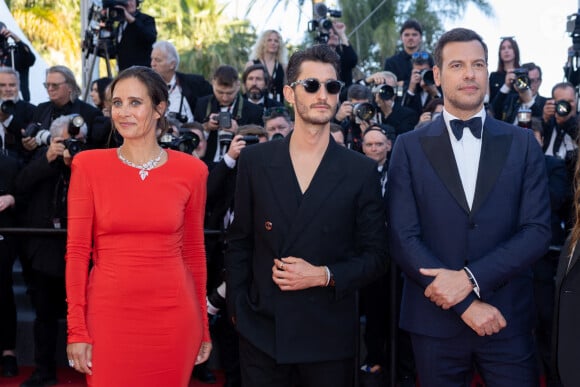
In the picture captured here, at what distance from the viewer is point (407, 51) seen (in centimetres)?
833

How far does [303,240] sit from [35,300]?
281 centimetres

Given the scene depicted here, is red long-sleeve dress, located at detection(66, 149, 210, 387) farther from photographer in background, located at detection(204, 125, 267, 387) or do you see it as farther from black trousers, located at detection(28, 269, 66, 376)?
black trousers, located at detection(28, 269, 66, 376)

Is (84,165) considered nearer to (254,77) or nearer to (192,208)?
(192,208)

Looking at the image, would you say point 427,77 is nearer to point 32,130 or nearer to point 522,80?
point 522,80

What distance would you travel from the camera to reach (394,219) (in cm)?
346

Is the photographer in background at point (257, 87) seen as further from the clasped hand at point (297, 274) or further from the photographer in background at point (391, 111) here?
the clasped hand at point (297, 274)

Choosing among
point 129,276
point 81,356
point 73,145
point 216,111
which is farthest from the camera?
point 216,111

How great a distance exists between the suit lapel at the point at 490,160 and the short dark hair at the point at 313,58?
0.71 m

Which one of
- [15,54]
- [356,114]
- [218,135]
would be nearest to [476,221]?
[218,135]

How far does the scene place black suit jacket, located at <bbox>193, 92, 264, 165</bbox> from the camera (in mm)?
6500

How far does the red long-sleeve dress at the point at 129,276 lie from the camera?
10.4 feet

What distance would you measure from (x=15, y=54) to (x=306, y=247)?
598 cm

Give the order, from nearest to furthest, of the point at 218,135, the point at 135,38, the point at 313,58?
1. the point at 313,58
2. the point at 218,135
3. the point at 135,38

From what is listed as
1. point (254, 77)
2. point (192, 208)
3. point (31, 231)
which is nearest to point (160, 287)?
point (192, 208)
